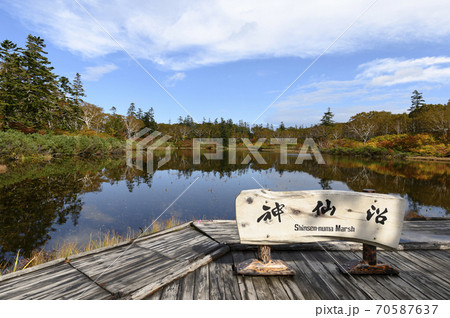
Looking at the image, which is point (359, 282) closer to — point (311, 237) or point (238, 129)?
point (311, 237)

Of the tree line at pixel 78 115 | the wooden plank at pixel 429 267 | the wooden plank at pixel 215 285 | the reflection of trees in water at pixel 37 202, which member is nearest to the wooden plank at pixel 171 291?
the wooden plank at pixel 215 285

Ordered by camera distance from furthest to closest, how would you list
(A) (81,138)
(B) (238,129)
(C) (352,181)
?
(B) (238,129) < (A) (81,138) < (C) (352,181)

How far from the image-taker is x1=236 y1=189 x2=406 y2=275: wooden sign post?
3004 mm

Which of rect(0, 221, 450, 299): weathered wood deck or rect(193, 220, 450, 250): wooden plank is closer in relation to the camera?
rect(0, 221, 450, 299): weathered wood deck

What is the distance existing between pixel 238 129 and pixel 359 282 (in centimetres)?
8472

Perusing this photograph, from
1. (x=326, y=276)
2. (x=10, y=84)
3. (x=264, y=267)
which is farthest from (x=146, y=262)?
(x=10, y=84)

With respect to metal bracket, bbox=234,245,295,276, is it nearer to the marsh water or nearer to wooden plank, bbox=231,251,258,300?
wooden plank, bbox=231,251,258,300

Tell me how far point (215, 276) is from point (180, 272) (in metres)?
0.52

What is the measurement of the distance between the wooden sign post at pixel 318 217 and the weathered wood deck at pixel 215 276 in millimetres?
603

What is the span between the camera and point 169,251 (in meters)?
4.37

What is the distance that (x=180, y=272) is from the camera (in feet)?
10.4

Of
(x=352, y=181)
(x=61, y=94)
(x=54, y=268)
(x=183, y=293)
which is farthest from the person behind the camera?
(x=61, y=94)

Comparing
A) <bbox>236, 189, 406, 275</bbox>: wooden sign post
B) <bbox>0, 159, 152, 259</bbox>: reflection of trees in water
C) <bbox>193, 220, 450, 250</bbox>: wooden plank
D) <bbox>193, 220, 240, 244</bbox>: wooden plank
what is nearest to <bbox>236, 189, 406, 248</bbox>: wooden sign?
<bbox>236, 189, 406, 275</bbox>: wooden sign post
